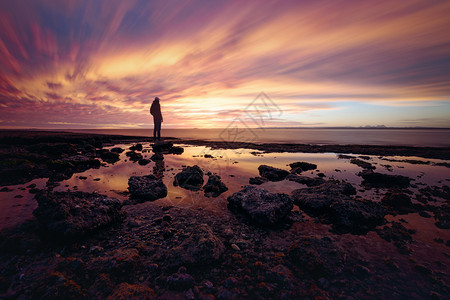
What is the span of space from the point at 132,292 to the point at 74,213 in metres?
3.37

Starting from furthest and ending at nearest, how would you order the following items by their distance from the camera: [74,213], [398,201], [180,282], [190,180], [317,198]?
[190,180]
[398,201]
[317,198]
[74,213]
[180,282]

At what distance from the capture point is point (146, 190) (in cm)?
820

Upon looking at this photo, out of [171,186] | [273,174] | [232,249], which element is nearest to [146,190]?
[171,186]

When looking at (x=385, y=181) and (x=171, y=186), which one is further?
(x=385, y=181)

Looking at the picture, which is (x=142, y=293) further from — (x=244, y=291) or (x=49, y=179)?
(x=49, y=179)

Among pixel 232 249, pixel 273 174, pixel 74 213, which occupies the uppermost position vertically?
pixel 74 213

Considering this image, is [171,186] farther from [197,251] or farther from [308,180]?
[308,180]

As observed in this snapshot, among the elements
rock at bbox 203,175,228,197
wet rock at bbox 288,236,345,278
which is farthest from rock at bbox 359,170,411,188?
rock at bbox 203,175,228,197

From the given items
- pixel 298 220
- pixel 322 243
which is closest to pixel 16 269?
pixel 322 243

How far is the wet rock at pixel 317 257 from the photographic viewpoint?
4.03m

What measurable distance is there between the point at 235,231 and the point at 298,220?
94.2 inches

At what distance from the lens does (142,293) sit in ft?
11.1

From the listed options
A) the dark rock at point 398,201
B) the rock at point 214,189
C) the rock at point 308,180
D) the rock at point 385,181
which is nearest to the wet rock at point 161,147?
the rock at point 214,189

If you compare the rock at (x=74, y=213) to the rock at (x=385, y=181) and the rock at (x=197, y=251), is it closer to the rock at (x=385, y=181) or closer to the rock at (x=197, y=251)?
the rock at (x=197, y=251)
